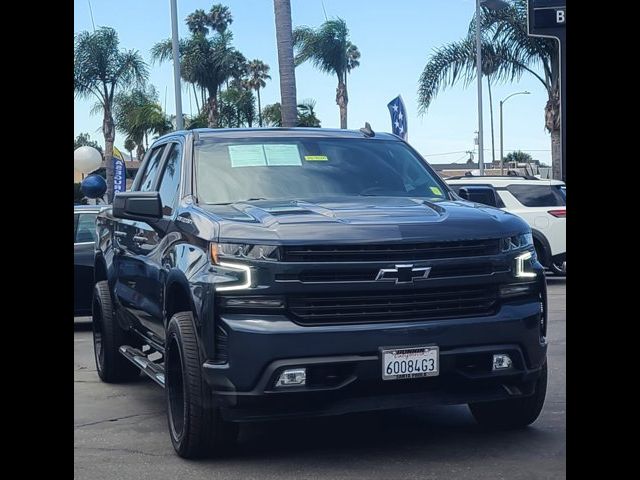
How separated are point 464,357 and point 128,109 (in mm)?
43385

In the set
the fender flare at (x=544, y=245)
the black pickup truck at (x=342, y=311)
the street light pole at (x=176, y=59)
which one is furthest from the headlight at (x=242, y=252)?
the street light pole at (x=176, y=59)

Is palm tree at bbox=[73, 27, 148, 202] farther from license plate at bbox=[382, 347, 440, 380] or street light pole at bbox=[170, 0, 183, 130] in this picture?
license plate at bbox=[382, 347, 440, 380]

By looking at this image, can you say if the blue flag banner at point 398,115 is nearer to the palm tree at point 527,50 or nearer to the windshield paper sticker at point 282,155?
the palm tree at point 527,50

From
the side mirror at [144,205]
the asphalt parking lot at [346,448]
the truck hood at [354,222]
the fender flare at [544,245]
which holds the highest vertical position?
the side mirror at [144,205]

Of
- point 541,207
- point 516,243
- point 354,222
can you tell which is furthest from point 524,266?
point 541,207

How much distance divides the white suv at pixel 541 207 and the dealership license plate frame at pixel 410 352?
458 inches

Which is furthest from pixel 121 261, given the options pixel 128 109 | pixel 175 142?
pixel 128 109

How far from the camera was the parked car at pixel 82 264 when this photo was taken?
12.3 metres

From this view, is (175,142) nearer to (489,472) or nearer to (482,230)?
(482,230)

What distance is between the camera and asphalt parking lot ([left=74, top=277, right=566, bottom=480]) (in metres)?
5.69

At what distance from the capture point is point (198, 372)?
18.7 ft

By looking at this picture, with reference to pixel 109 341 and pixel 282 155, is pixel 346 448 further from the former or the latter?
pixel 109 341

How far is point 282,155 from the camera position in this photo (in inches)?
277
